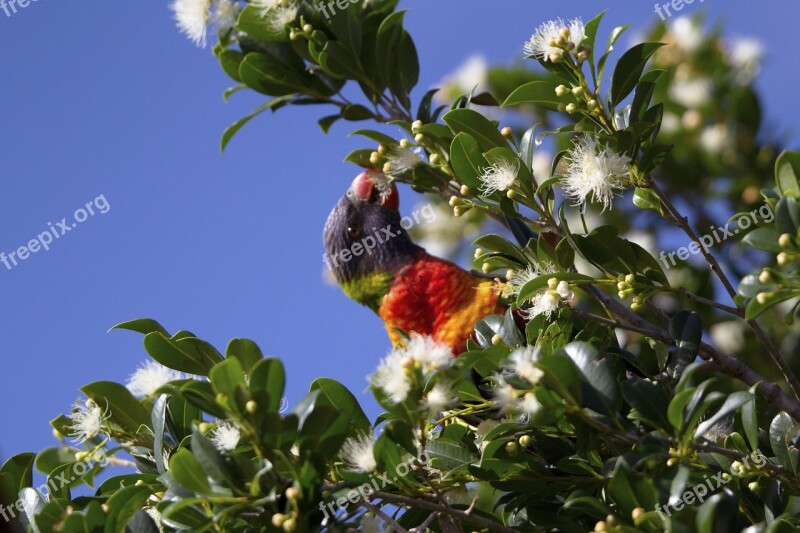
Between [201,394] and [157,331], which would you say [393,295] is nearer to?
[157,331]

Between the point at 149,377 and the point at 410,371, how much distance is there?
0.60 metres

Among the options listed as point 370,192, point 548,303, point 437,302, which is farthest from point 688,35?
point 548,303

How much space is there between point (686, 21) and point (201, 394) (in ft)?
10.9

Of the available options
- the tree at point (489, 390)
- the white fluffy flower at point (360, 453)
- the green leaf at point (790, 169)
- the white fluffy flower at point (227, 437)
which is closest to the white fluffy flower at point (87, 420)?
the tree at point (489, 390)

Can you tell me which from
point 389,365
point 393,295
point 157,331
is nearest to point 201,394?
point 389,365

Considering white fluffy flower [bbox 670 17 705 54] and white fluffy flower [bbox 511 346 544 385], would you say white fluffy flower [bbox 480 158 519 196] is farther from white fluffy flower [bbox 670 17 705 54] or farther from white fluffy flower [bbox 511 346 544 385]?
white fluffy flower [bbox 670 17 705 54]

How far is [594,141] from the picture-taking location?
1717 mm

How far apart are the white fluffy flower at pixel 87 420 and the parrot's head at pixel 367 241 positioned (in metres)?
0.94

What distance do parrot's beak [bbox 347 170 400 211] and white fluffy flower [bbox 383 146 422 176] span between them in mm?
327

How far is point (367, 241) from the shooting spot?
2486mm

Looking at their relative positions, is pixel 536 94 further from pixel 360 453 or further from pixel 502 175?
pixel 360 453

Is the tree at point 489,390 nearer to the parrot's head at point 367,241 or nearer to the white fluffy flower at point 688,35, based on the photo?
the parrot's head at point 367,241

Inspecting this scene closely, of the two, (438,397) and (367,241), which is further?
(367,241)

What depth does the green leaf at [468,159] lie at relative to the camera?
1773mm
